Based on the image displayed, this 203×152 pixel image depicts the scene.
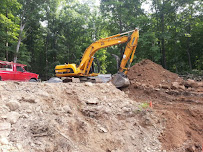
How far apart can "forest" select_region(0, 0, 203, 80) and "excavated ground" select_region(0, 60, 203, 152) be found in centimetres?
1325

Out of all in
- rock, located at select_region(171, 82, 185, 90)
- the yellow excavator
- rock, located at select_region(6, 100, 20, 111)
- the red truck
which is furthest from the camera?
rock, located at select_region(171, 82, 185, 90)

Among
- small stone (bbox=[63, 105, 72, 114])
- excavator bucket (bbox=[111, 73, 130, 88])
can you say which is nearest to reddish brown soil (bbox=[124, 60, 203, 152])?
excavator bucket (bbox=[111, 73, 130, 88])

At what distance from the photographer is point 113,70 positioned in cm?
2802

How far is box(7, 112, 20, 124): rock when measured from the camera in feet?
11.4

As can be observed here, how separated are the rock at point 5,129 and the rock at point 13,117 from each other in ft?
0.38

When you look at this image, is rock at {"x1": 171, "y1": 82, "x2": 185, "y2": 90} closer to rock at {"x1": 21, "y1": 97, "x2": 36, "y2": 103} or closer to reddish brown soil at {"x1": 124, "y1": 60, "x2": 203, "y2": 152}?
reddish brown soil at {"x1": 124, "y1": 60, "x2": 203, "y2": 152}

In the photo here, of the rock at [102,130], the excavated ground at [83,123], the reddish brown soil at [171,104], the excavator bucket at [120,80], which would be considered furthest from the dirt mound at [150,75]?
the rock at [102,130]

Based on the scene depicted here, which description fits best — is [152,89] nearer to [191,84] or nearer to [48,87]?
[191,84]

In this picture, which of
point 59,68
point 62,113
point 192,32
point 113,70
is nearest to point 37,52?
point 113,70

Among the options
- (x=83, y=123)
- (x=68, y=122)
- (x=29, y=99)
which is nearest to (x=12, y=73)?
(x=29, y=99)

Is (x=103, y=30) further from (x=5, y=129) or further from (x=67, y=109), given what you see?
(x=5, y=129)

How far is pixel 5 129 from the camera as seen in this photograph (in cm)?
322

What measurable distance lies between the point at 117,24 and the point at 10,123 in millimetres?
21374

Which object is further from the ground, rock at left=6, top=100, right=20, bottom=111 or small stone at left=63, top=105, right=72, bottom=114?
rock at left=6, top=100, right=20, bottom=111
